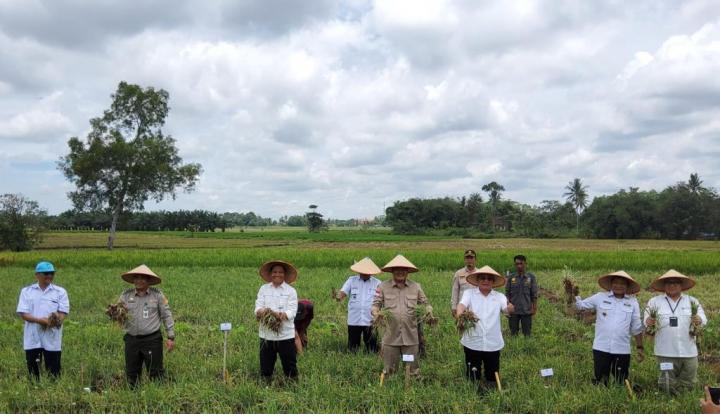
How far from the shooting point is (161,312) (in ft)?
20.8

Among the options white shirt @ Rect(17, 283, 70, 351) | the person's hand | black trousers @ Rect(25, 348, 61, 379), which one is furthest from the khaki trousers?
black trousers @ Rect(25, 348, 61, 379)

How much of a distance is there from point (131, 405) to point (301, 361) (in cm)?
245

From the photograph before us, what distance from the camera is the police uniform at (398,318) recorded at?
20.3 ft

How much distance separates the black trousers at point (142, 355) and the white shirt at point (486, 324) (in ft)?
12.3

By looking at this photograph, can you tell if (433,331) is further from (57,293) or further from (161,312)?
(57,293)

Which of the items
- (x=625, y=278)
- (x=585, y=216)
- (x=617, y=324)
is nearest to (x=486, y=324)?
(x=617, y=324)

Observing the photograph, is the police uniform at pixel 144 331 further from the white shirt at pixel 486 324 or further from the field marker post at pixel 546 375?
the field marker post at pixel 546 375

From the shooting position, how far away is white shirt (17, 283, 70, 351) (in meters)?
6.30

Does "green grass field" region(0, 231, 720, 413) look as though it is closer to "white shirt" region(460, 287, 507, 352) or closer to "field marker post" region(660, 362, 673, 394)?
"field marker post" region(660, 362, 673, 394)

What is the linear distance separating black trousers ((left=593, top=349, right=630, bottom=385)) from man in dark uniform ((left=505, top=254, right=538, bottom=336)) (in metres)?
2.79

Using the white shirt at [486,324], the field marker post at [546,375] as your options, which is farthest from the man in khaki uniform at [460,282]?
the white shirt at [486,324]

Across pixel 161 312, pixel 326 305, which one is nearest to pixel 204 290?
pixel 326 305

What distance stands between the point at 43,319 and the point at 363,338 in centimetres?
437

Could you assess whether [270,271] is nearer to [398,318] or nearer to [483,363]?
[398,318]
